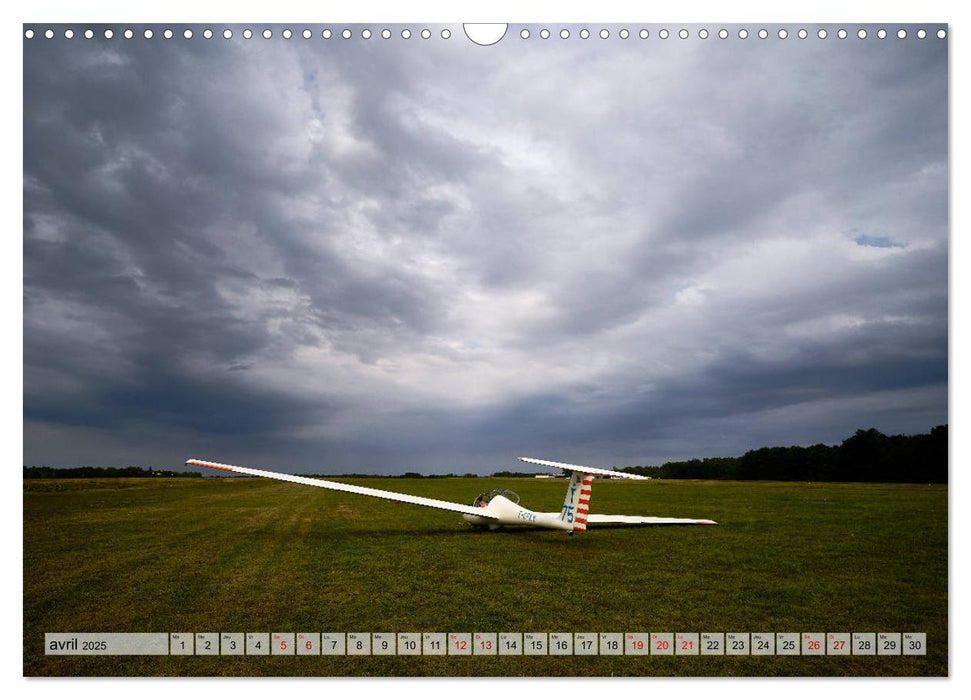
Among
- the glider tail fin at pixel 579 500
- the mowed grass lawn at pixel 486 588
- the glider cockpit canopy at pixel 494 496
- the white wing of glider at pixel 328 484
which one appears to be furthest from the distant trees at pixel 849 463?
the white wing of glider at pixel 328 484

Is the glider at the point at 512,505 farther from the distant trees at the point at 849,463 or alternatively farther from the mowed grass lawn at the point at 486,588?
the distant trees at the point at 849,463

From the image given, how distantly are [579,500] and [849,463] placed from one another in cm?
722

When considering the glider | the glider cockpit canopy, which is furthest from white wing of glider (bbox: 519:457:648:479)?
the glider cockpit canopy

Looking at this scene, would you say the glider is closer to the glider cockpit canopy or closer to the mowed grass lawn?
the glider cockpit canopy

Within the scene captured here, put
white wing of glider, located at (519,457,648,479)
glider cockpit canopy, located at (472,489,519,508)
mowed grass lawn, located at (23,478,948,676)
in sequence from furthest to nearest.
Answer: glider cockpit canopy, located at (472,489,519,508) < white wing of glider, located at (519,457,648,479) < mowed grass lawn, located at (23,478,948,676)

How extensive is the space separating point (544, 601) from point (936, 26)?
8.69 m

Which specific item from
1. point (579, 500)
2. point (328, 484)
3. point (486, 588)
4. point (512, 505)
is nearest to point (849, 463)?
point (579, 500)

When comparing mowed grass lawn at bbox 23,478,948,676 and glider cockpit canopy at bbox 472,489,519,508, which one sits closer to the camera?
mowed grass lawn at bbox 23,478,948,676

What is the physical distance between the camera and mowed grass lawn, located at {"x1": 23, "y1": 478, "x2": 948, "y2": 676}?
5410 millimetres

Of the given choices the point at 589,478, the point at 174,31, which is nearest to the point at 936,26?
the point at 174,31

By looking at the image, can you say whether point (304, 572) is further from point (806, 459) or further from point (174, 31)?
point (806, 459)

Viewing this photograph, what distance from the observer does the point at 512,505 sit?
52.0ft

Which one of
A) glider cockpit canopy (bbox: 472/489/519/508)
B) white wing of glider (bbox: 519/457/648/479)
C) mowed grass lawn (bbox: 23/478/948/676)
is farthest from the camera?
glider cockpit canopy (bbox: 472/489/519/508)

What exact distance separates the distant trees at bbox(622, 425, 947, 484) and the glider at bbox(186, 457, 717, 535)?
63.3 inches
